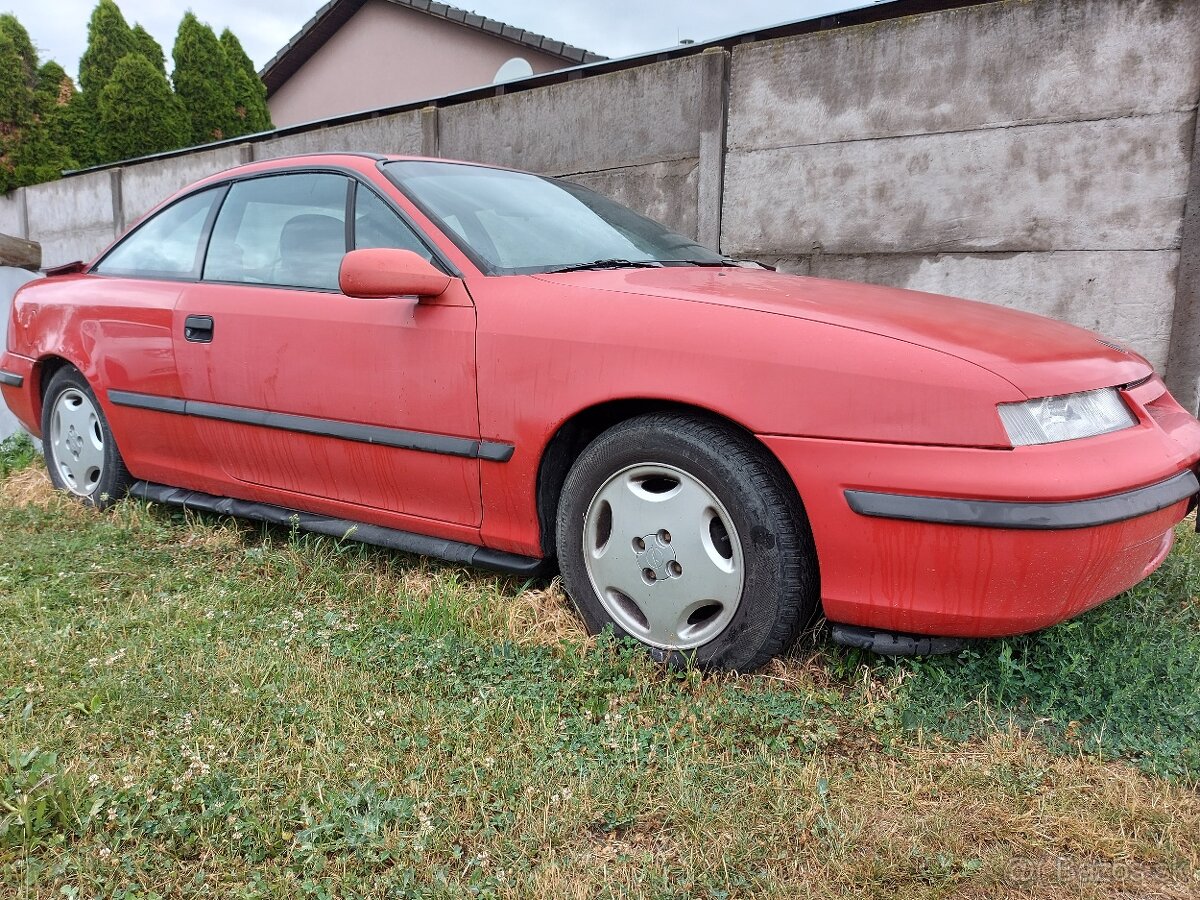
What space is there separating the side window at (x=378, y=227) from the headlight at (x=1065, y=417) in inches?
67.1

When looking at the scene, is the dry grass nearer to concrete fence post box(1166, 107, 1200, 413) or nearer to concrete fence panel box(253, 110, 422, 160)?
concrete fence panel box(253, 110, 422, 160)

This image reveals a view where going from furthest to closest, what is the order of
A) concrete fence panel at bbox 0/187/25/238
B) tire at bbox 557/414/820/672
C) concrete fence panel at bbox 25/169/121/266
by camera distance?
concrete fence panel at bbox 0/187/25/238 → concrete fence panel at bbox 25/169/121/266 → tire at bbox 557/414/820/672

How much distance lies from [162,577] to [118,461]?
0.97 meters

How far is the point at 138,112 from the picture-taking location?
1198 centimetres

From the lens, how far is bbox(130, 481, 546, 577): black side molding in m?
2.65

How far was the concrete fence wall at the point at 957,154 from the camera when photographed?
3939 millimetres

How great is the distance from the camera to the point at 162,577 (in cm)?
298

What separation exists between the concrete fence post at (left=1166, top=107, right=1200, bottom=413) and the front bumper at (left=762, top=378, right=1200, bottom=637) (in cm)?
223

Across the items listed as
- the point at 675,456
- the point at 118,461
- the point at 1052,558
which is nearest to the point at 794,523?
the point at 675,456

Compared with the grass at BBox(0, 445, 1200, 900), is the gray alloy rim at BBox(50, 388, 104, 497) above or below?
above

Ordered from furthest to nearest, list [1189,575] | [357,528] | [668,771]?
[357,528]
[1189,575]
[668,771]

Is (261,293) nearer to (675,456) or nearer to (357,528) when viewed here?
(357,528)

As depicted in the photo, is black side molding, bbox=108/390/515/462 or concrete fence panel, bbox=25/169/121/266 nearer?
black side molding, bbox=108/390/515/462

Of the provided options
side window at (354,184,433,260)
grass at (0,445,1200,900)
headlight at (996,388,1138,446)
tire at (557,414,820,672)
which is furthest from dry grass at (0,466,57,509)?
headlight at (996,388,1138,446)
